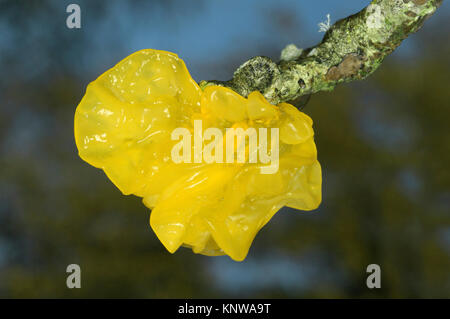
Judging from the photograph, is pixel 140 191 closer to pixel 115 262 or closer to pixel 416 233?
pixel 115 262

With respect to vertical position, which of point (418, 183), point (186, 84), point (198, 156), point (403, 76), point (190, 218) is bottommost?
point (190, 218)

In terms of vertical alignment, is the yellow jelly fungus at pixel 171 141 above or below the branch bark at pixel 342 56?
below

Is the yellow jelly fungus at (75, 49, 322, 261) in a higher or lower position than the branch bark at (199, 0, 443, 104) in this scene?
lower

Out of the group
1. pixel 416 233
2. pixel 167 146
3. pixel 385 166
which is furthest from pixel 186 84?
pixel 416 233
